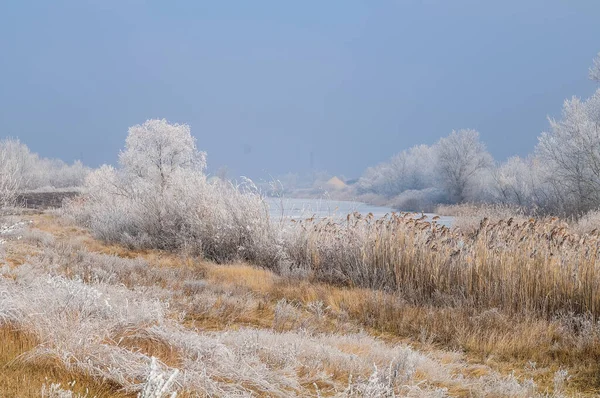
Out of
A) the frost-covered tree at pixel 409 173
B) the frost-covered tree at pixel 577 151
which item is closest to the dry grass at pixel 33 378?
the frost-covered tree at pixel 577 151

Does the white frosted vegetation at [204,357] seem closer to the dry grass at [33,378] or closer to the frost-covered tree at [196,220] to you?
the dry grass at [33,378]

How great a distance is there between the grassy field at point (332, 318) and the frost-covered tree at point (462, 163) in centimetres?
2978

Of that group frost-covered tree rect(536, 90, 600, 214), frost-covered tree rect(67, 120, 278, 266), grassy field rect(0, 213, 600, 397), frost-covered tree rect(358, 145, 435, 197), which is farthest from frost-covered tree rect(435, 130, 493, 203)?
grassy field rect(0, 213, 600, 397)

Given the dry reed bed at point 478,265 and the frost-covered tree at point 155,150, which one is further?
the frost-covered tree at point 155,150

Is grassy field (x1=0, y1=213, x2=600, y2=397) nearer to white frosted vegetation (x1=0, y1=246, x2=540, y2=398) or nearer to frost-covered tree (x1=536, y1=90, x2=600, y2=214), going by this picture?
white frosted vegetation (x1=0, y1=246, x2=540, y2=398)

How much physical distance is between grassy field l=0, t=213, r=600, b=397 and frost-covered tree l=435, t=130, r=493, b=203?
29.8 m

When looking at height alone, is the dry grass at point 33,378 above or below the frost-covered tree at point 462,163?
below

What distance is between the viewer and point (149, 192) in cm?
1419

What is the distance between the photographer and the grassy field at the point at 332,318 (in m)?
3.08

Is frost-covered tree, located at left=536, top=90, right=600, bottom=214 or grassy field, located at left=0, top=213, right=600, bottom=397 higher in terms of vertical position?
frost-covered tree, located at left=536, top=90, right=600, bottom=214

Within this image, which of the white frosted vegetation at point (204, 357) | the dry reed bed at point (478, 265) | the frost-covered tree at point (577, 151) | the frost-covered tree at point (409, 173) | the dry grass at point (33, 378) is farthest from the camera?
the frost-covered tree at point (409, 173)

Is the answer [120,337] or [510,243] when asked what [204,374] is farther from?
[510,243]

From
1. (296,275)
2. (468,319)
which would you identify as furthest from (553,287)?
(296,275)

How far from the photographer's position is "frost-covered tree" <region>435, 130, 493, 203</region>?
3672 centimetres
